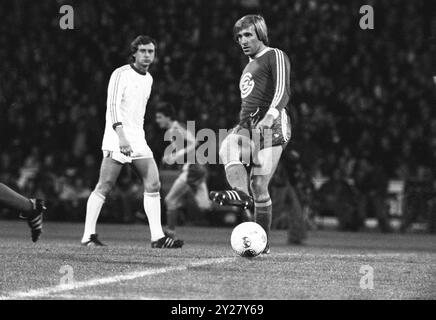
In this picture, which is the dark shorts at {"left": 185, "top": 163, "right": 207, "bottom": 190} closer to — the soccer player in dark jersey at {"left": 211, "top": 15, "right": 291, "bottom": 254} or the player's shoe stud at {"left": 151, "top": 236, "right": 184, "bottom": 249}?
the player's shoe stud at {"left": 151, "top": 236, "right": 184, "bottom": 249}

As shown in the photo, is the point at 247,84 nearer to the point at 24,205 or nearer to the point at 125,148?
the point at 125,148

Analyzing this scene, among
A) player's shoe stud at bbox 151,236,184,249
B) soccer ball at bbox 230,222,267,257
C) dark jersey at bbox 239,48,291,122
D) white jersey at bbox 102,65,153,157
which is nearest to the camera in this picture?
soccer ball at bbox 230,222,267,257

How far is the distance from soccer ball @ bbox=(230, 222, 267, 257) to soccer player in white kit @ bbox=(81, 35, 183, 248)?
6.26 ft

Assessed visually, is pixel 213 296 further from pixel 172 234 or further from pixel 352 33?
pixel 352 33

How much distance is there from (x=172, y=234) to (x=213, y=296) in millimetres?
5702

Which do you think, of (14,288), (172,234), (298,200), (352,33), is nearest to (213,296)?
(14,288)

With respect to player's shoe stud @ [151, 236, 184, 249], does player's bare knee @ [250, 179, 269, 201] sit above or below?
above

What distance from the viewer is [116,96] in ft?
31.9

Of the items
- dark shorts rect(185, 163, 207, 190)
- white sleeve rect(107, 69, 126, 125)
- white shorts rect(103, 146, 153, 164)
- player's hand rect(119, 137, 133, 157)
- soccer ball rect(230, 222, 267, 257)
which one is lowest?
dark shorts rect(185, 163, 207, 190)

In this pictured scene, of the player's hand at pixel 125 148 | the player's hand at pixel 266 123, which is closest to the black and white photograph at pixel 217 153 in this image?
the player's hand at pixel 266 123

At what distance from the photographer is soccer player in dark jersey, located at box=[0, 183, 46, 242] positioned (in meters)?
8.11

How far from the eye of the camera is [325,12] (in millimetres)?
23234

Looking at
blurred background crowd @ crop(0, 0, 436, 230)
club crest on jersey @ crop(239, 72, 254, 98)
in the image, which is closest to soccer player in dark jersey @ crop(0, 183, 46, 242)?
club crest on jersey @ crop(239, 72, 254, 98)
